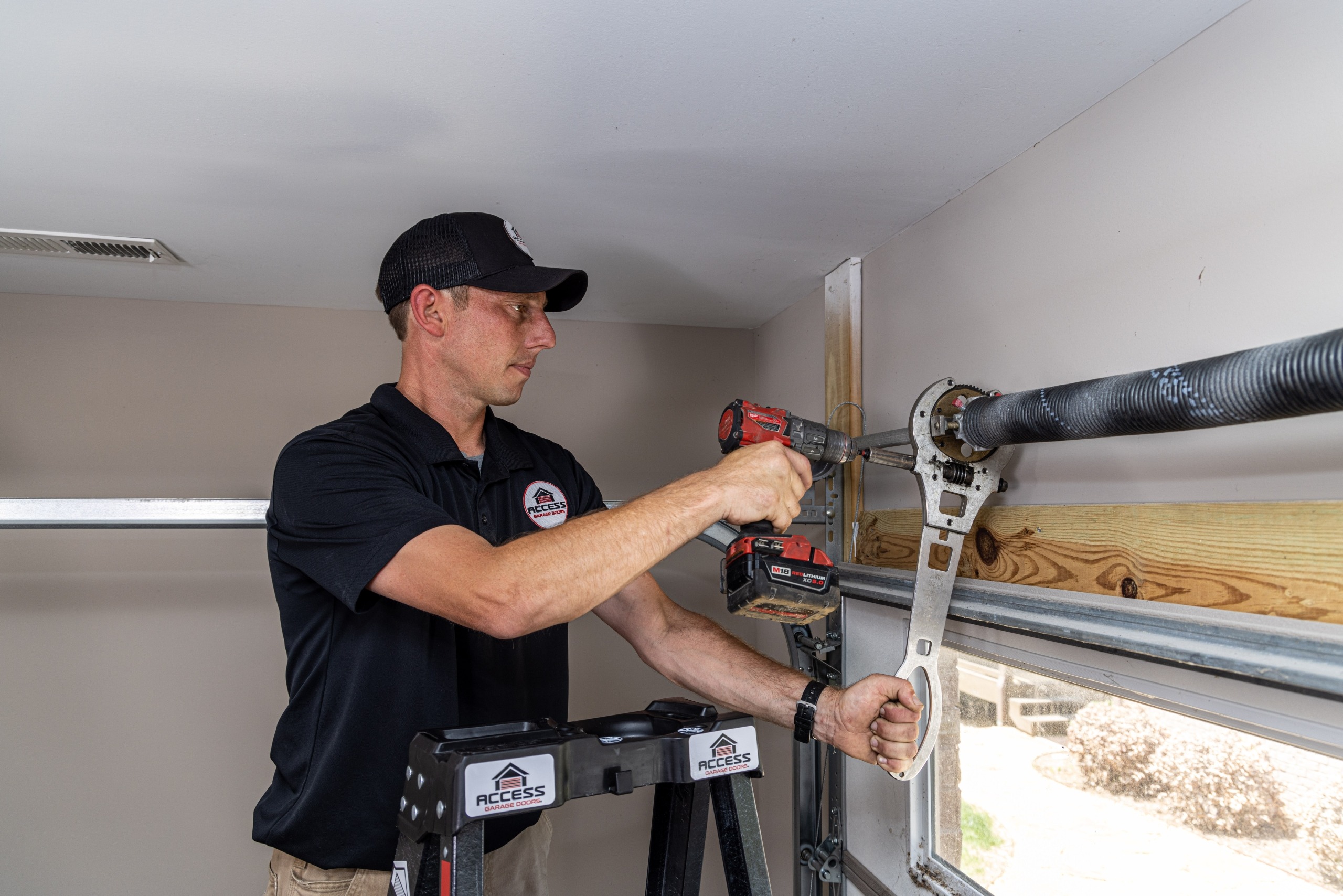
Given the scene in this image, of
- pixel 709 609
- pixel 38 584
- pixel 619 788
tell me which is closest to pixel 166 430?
pixel 38 584

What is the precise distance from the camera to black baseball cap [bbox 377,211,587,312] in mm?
1364

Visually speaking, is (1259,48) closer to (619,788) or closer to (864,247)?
(864,247)

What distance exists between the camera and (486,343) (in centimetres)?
139

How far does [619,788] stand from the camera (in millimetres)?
916

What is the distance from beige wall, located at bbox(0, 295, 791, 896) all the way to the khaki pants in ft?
3.12

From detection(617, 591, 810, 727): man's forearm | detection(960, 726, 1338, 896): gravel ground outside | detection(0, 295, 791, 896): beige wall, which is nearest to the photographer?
detection(960, 726, 1338, 896): gravel ground outside

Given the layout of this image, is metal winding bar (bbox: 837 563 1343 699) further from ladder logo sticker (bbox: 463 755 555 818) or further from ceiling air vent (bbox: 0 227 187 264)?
ceiling air vent (bbox: 0 227 187 264)

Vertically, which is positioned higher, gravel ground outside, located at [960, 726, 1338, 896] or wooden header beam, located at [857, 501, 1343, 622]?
wooden header beam, located at [857, 501, 1343, 622]

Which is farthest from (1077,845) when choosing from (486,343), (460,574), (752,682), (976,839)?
(486,343)

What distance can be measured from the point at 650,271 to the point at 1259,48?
131 cm

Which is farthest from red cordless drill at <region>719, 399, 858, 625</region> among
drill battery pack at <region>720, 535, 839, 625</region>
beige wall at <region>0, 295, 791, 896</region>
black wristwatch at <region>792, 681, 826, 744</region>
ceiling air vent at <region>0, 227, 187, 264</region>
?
ceiling air vent at <region>0, 227, 187, 264</region>

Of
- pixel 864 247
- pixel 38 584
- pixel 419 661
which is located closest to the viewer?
pixel 419 661

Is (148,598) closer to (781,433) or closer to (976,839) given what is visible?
(781,433)

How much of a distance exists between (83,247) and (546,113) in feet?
4.15
